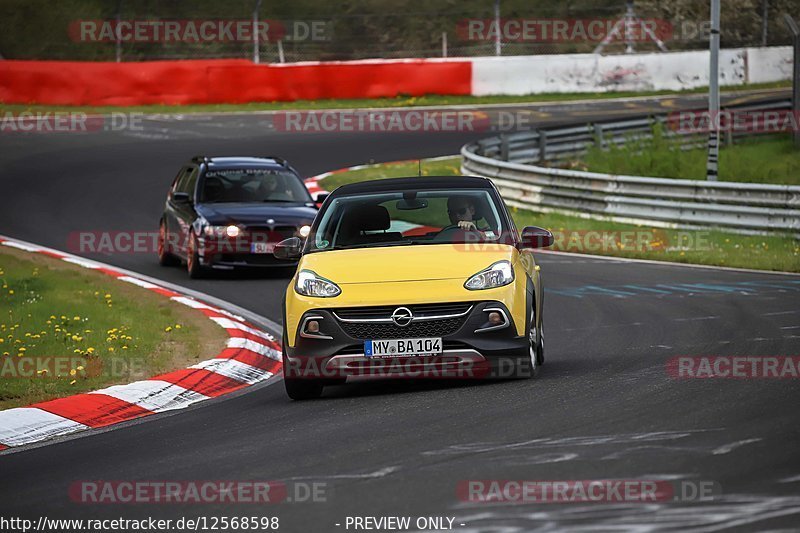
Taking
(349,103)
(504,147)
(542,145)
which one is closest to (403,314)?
(504,147)

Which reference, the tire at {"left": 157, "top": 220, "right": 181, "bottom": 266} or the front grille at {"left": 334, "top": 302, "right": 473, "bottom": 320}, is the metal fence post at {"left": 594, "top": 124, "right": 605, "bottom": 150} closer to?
the tire at {"left": 157, "top": 220, "right": 181, "bottom": 266}

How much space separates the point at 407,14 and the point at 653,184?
2011cm

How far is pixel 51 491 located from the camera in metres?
7.12

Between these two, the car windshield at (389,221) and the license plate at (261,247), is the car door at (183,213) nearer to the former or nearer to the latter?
the license plate at (261,247)

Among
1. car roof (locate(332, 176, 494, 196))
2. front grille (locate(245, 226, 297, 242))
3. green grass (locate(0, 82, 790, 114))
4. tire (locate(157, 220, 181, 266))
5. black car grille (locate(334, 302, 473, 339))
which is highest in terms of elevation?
car roof (locate(332, 176, 494, 196))

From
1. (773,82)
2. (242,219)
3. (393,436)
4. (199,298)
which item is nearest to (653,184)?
(242,219)

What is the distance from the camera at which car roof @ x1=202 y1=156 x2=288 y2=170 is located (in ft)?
63.8

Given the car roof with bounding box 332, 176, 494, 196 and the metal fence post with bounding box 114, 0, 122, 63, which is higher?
the metal fence post with bounding box 114, 0, 122, 63

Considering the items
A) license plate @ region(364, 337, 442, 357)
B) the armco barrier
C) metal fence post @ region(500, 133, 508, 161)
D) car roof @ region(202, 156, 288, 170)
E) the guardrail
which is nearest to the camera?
license plate @ region(364, 337, 442, 357)

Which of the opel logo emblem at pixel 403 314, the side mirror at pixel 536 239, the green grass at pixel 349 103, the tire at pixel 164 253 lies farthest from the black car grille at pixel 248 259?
the green grass at pixel 349 103

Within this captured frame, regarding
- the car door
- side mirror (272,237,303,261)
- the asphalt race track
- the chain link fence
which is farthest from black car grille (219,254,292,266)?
the chain link fence

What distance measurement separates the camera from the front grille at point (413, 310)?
968cm

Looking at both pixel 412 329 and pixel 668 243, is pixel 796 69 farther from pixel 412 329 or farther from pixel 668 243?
pixel 412 329

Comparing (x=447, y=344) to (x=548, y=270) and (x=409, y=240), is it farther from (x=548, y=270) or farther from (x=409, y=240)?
(x=548, y=270)
